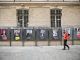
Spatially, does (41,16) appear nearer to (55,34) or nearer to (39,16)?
(39,16)

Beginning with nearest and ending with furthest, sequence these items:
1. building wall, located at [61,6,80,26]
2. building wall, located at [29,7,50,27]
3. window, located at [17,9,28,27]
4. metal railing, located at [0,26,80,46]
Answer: metal railing, located at [0,26,80,46]
building wall, located at [29,7,50,27]
building wall, located at [61,6,80,26]
window, located at [17,9,28,27]

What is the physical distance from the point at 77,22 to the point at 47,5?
12.2 ft

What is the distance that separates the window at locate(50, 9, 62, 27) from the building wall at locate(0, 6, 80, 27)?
19.2 inches

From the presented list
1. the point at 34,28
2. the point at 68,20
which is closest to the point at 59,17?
Result: the point at 68,20

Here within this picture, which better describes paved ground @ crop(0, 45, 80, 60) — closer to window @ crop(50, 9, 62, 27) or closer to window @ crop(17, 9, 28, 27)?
window @ crop(50, 9, 62, 27)

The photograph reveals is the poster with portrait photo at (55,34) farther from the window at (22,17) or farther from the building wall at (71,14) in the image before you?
the window at (22,17)

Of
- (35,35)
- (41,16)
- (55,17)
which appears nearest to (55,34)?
(35,35)

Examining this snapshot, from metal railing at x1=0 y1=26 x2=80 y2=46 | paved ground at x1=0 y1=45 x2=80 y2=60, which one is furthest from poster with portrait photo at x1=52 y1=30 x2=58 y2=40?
paved ground at x1=0 y1=45 x2=80 y2=60

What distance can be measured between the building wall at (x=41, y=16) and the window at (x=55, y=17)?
488mm

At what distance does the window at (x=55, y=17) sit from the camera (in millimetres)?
43406

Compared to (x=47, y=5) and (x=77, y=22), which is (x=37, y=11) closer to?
(x=47, y=5)

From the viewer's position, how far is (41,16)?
42938 millimetres

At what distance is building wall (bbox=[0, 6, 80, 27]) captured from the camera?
42844mm

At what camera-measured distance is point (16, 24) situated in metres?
43.1
